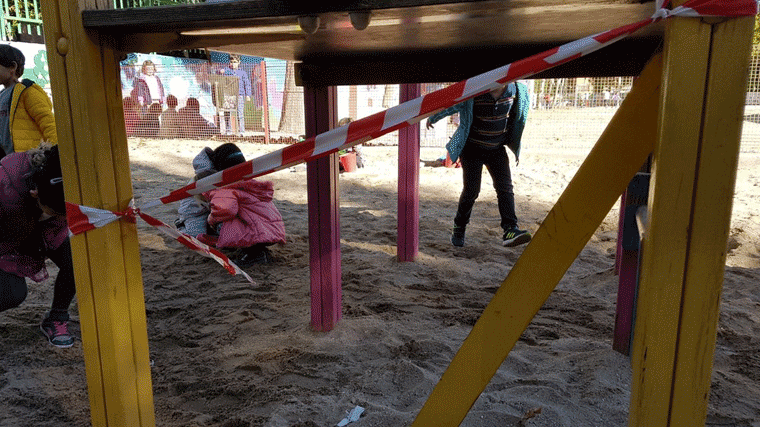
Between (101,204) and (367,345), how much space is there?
1561mm

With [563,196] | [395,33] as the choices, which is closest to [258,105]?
[395,33]

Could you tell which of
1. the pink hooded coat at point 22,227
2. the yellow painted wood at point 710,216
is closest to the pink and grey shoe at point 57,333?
the pink hooded coat at point 22,227

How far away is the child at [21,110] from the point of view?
11.8 feet

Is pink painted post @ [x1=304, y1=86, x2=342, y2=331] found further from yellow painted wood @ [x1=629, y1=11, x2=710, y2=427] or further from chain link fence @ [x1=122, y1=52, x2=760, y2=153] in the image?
chain link fence @ [x1=122, y1=52, x2=760, y2=153]

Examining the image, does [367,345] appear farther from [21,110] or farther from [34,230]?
[21,110]

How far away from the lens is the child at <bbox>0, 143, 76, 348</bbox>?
2.33 m

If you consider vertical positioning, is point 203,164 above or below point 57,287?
above

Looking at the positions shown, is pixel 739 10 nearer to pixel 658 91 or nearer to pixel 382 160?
pixel 658 91

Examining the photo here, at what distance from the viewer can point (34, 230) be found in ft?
9.27

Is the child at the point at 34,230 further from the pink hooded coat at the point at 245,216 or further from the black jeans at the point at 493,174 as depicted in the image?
the black jeans at the point at 493,174

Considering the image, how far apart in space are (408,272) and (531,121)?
30.5ft

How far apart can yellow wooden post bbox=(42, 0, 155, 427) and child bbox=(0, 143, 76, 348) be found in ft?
2.37

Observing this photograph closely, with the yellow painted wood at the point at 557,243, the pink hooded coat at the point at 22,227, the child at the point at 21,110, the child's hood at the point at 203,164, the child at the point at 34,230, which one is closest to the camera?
the yellow painted wood at the point at 557,243

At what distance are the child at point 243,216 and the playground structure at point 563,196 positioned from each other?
249 cm
